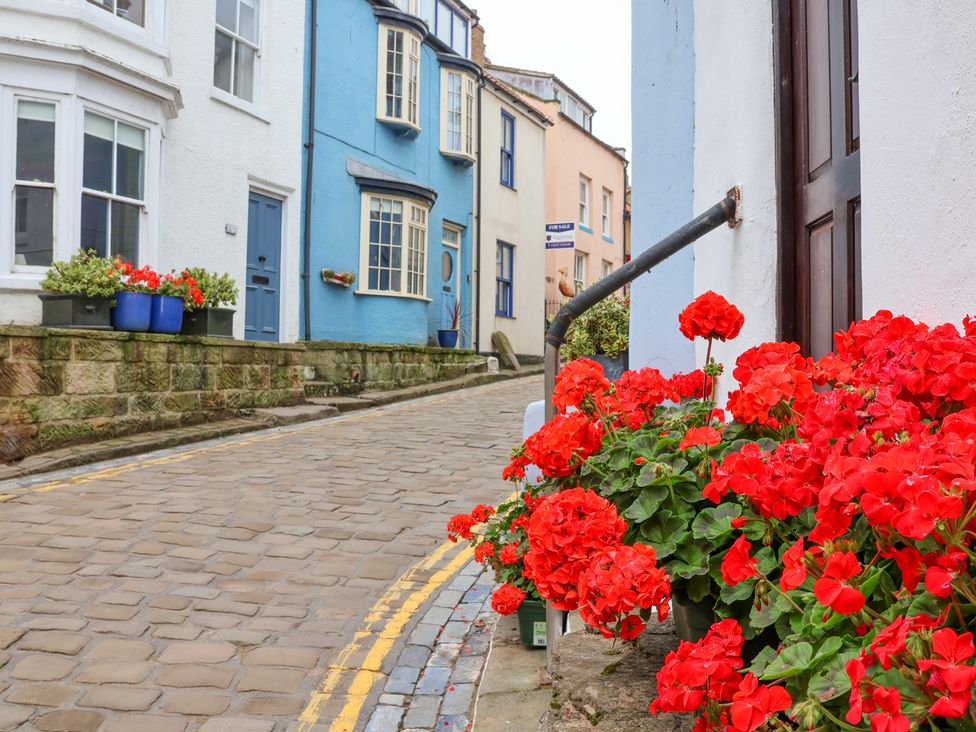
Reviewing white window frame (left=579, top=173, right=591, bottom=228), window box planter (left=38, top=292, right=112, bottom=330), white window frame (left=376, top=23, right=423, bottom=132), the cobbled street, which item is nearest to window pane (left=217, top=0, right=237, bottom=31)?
white window frame (left=376, top=23, right=423, bottom=132)

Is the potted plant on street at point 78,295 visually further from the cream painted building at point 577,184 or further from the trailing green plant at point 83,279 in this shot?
the cream painted building at point 577,184

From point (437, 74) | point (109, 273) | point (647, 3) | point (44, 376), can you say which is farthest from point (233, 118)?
point (647, 3)

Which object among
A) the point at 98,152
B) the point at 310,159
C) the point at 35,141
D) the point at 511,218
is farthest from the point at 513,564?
the point at 511,218

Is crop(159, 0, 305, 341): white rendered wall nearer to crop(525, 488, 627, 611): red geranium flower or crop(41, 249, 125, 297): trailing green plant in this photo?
crop(41, 249, 125, 297): trailing green plant

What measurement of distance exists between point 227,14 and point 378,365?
622cm

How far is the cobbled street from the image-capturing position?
11.4ft

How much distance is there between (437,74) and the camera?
18984 mm

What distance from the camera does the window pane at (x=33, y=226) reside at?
9.81 metres

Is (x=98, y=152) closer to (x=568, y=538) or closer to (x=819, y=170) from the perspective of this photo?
(x=819, y=170)

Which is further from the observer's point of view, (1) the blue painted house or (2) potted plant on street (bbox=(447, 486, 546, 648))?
(1) the blue painted house

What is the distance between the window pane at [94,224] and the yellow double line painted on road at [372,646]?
6972 millimetres

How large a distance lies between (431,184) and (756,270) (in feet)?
51.0

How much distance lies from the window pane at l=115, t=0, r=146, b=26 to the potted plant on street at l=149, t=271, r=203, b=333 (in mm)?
3343

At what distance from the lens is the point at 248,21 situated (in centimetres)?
1358
